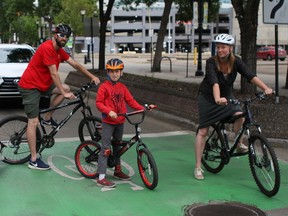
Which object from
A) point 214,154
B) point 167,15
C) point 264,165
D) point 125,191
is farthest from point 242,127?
point 167,15

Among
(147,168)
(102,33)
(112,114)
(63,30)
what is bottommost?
(147,168)

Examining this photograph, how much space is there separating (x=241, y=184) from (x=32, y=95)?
2998mm

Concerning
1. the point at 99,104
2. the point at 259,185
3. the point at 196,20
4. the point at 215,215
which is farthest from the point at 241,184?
the point at 196,20

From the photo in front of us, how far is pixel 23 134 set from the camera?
645 centimetres

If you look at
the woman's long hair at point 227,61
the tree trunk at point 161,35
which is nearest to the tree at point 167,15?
the tree trunk at point 161,35

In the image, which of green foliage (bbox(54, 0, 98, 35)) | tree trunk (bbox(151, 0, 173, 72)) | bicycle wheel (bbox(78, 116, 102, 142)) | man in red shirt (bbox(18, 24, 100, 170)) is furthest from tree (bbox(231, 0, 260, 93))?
green foliage (bbox(54, 0, 98, 35))

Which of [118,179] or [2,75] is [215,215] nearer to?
[118,179]

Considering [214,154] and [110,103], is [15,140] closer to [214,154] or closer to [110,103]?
[110,103]

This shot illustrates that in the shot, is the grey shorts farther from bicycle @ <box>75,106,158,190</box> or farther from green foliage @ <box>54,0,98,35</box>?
green foliage @ <box>54,0,98,35</box>

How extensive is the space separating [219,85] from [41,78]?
2.40 meters

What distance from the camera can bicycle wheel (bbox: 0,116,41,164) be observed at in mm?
6375

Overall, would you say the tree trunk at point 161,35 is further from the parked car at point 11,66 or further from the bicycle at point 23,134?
the bicycle at point 23,134

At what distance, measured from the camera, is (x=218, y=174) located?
6199 millimetres

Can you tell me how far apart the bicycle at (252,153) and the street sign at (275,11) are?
3149 mm
